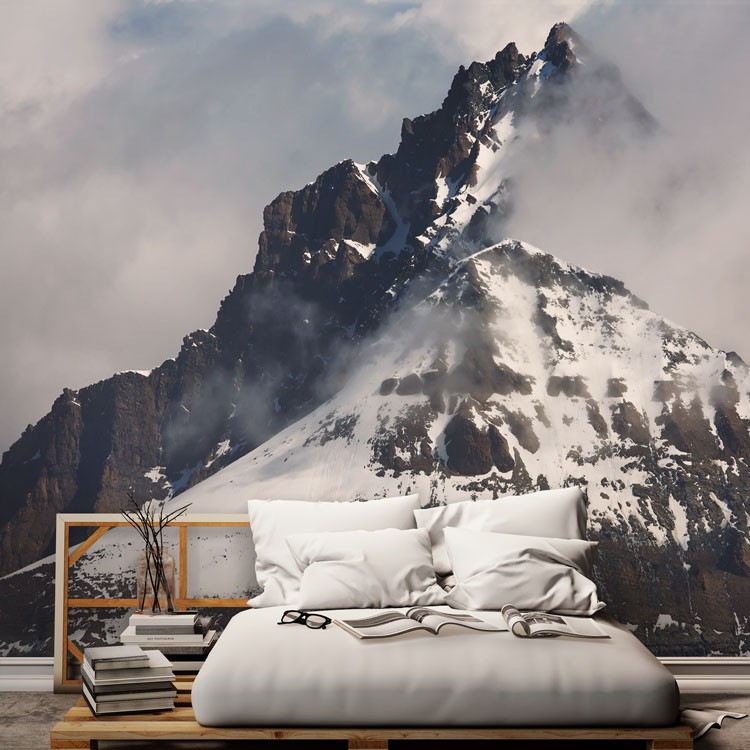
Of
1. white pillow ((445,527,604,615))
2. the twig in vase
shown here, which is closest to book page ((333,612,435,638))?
white pillow ((445,527,604,615))

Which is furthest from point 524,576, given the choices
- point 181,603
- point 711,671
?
point 181,603

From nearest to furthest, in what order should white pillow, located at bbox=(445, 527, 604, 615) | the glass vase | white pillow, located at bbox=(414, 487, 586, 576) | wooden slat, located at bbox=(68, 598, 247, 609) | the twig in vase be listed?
white pillow, located at bbox=(445, 527, 604, 615) < white pillow, located at bbox=(414, 487, 586, 576) < the twig in vase < the glass vase < wooden slat, located at bbox=(68, 598, 247, 609)

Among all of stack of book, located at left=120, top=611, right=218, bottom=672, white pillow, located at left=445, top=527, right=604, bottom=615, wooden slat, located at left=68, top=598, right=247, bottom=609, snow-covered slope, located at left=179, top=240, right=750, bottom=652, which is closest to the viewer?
white pillow, located at left=445, top=527, right=604, bottom=615

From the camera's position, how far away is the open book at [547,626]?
265cm

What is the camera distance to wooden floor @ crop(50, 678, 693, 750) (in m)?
2.48

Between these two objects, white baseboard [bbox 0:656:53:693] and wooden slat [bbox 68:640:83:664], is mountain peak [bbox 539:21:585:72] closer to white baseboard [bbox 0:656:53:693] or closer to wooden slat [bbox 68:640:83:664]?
wooden slat [bbox 68:640:83:664]

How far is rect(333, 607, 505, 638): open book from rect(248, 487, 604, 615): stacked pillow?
0.28 m

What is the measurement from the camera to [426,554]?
3.32 metres

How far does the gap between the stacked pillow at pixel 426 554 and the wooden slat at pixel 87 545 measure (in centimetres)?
79

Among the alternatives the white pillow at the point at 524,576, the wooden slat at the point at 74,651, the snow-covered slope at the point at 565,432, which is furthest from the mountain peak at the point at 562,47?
the wooden slat at the point at 74,651

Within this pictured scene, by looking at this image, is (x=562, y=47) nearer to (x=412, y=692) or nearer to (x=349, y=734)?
(x=412, y=692)

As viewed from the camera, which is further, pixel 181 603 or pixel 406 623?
pixel 181 603

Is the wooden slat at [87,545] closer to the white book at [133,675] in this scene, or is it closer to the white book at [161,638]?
the white book at [161,638]

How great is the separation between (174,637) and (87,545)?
901 millimetres
